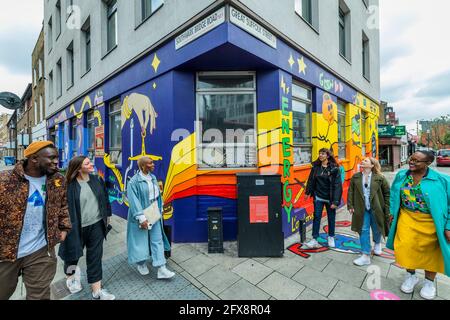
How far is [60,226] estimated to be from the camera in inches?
94.6

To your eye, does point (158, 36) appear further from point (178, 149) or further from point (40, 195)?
point (40, 195)

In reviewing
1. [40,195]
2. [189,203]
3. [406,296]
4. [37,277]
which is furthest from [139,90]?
[406,296]

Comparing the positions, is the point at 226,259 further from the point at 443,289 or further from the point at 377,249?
the point at 443,289

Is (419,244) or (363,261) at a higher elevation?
(419,244)

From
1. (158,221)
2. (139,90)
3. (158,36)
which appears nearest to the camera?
(158,221)

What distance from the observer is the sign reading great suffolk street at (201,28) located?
13.1 feet

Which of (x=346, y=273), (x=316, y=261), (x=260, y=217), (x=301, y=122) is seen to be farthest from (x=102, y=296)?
(x=301, y=122)

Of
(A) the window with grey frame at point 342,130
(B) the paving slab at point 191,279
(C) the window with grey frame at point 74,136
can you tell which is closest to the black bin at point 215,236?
(B) the paving slab at point 191,279

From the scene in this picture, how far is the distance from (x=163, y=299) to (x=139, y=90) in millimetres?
4825

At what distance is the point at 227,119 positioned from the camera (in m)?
5.19

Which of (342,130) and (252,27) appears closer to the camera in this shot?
(252,27)

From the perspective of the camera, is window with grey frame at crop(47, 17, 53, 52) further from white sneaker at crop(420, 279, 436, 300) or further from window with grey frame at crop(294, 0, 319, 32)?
white sneaker at crop(420, 279, 436, 300)

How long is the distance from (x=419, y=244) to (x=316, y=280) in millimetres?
1379

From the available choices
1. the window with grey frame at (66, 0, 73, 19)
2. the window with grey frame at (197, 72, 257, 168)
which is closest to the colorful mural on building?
the window with grey frame at (197, 72, 257, 168)
